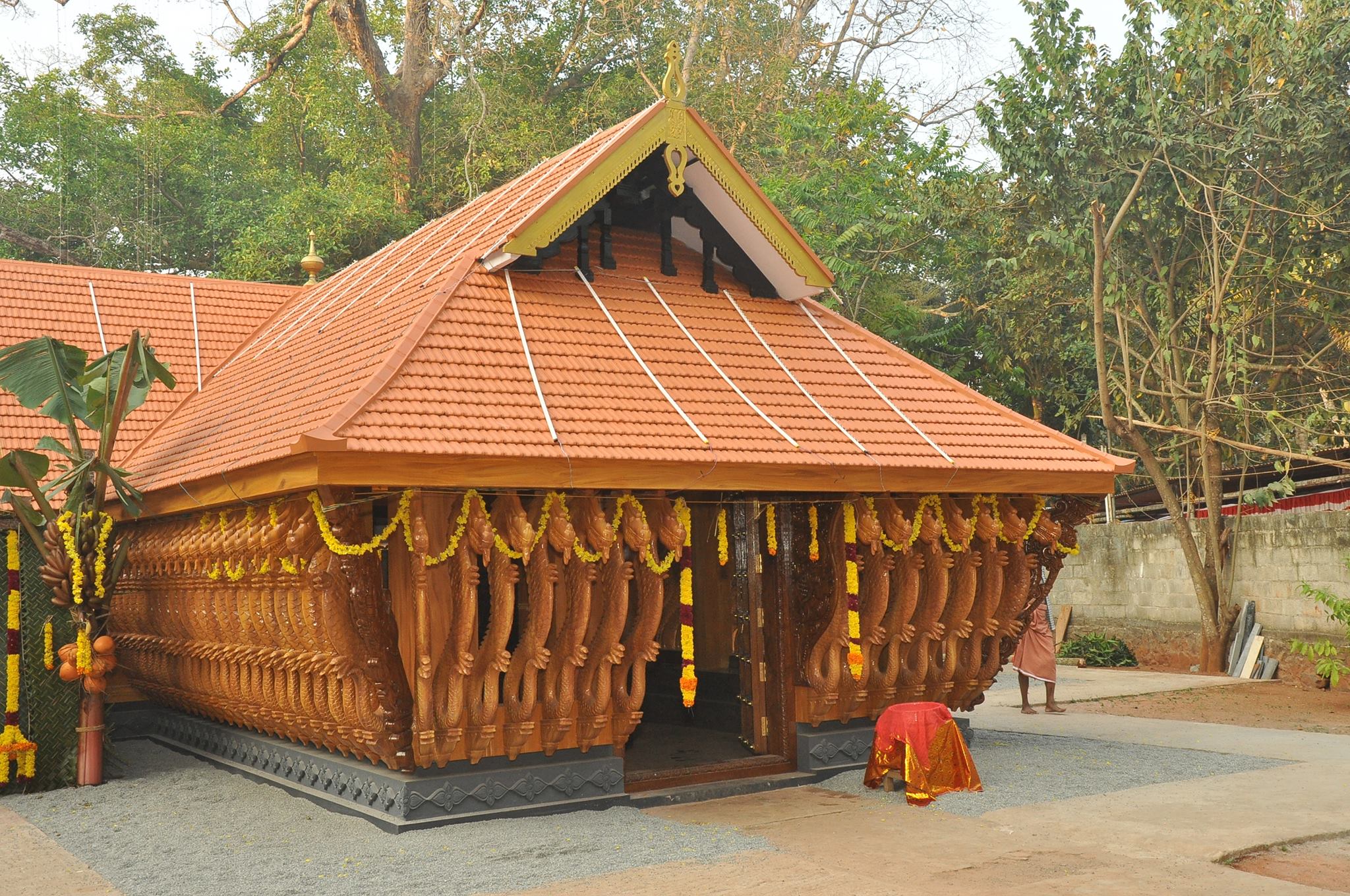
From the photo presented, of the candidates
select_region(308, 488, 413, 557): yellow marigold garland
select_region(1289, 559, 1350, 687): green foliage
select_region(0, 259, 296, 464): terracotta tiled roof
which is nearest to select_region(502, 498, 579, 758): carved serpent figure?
select_region(308, 488, 413, 557): yellow marigold garland

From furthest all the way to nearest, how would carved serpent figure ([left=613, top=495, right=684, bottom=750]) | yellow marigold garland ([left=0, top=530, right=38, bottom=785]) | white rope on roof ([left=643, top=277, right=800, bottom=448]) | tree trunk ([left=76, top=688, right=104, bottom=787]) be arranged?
1. tree trunk ([left=76, top=688, right=104, bottom=787])
2. yellow marigold garland ([left=0, top=530, right=38, bottom=785])
3. white rope on roof ([left=643, top=277, right=800, bottom=448])
4. carved serpent figure ([left=613, top=495, right=684, bottom=750])

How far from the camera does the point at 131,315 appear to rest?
11.3 m

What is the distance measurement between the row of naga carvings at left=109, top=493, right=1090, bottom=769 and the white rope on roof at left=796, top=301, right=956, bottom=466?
0.40 meters

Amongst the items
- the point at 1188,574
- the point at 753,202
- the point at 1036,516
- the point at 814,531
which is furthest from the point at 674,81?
the point at 1188,574

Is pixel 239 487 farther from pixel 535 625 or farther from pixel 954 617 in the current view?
pixel 954 617

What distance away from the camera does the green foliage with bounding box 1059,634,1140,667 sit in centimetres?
1631

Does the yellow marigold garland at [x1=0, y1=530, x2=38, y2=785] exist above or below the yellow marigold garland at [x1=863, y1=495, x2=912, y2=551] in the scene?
below

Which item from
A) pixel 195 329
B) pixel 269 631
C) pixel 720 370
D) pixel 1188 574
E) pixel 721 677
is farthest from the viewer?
pixel 1188 574

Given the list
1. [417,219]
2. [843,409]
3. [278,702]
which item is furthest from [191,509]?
[417,219]

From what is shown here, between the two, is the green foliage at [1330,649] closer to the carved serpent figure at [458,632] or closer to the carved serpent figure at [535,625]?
the carved serpent figure at [535,625]

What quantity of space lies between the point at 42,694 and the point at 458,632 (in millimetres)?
3646

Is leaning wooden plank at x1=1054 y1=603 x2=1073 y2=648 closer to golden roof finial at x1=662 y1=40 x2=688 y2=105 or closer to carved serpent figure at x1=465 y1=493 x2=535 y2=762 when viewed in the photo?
golden roof finial at x1=662 y1=40 x2=688 y2=105

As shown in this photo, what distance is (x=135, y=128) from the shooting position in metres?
24.6

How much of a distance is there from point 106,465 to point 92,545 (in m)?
0.59
